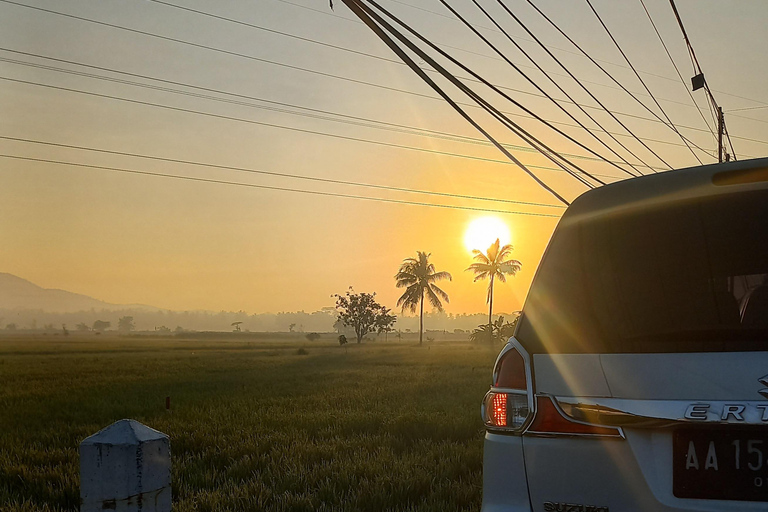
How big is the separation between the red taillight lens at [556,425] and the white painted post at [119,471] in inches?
65.8

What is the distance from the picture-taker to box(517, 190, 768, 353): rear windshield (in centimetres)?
227

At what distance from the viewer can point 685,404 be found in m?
2.15

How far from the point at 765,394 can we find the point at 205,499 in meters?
4.99

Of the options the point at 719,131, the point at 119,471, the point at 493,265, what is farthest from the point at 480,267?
the point at 119,471

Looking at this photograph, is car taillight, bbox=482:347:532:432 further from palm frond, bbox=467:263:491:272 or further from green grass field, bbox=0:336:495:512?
palm frond, bbox=467:263:491:272

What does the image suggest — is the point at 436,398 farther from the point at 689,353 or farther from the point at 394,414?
the point at 689,353

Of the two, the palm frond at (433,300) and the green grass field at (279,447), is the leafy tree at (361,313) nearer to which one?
the palm frond at (433,300)

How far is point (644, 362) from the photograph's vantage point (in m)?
2.24

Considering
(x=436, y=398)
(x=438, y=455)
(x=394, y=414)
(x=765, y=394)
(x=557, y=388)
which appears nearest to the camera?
(x=765, y=394)

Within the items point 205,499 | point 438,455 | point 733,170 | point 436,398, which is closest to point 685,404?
point 733,170

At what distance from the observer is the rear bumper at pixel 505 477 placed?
95.9 inches

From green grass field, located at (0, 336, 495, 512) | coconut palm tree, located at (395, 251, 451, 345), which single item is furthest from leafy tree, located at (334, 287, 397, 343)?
green grass field, located at (0, 336, 495, 512)

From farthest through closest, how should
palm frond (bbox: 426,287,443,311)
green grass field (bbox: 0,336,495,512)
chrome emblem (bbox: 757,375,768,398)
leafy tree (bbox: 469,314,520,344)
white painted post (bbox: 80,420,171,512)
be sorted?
palm frond (bbox: 426,287,443,311) < leafy tree (bbox: 469,314,520,344) < green grass field (bbox: 0,336,495,512) < white painted post (bbox: 80,420,171,512) < chrome emblem (bbox: 757,375,768,398)

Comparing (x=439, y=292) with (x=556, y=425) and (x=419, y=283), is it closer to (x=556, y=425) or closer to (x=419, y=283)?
(x=419, y=283)
